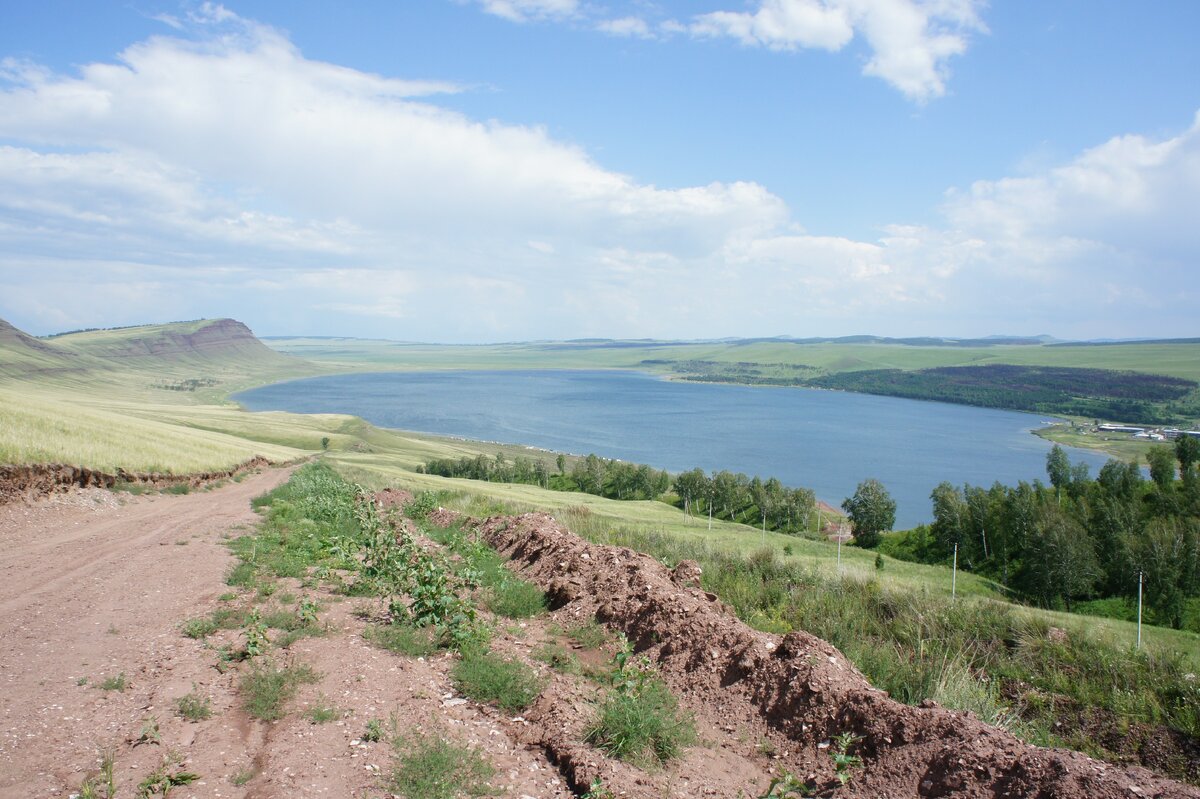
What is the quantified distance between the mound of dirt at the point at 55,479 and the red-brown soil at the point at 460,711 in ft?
22.7

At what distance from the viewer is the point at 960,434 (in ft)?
454

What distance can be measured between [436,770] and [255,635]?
12.3 feet

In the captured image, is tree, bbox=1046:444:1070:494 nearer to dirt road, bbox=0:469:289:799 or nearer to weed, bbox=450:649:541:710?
weed, bbox=450:649:541:710

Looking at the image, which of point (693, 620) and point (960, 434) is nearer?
point (693, 620)

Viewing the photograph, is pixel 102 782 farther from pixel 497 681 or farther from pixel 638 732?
pixel 638 732

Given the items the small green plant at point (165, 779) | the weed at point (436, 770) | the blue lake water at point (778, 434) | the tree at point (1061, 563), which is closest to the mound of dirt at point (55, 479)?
the small green plant at point (165, 779)

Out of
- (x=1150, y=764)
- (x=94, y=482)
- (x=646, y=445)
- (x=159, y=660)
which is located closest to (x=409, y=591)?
(x=159, y=660)

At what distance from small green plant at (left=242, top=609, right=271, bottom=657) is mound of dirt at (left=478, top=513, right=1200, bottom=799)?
12.8 feet

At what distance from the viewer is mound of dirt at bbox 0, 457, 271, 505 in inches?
623

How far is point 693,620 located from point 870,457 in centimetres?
11285

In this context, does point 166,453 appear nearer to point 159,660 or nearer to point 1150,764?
point 159,660

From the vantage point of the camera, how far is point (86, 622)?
844 cm

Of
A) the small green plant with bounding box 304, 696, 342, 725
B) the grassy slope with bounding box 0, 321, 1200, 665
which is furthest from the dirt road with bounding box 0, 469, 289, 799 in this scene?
the grassy slope with bounding box 0, 321, 1200, 665

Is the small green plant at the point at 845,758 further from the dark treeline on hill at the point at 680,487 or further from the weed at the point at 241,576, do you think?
the dark treeline on hill at the point at 680,487
